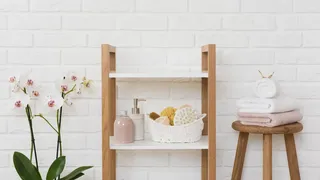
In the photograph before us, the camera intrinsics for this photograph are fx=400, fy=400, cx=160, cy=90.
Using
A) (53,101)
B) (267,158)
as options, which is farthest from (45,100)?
(267,158)

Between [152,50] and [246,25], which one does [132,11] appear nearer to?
[152,50]

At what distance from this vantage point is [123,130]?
169cm

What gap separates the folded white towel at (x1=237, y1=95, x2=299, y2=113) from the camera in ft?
5.64

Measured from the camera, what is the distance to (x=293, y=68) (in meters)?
1.96

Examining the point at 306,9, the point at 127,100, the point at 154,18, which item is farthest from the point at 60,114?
the point at 306,9

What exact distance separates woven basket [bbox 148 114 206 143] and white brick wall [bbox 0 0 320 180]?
0.80 feet

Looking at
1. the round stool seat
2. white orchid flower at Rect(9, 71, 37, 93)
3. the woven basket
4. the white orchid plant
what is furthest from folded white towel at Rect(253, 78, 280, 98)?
white orchid flower at Rect(9, 71, 37, 93)

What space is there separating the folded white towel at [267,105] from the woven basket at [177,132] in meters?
0.22

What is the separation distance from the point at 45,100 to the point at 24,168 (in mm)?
315

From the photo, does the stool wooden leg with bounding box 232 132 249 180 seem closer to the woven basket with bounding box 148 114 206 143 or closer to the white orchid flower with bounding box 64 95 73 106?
the woven basket with bounding box 148 114 206 143

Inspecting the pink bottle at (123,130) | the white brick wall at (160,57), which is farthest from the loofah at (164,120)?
the white brick wall at (160,57)

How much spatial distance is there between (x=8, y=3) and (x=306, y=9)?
144cm

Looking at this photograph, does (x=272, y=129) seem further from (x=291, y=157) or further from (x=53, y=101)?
(x=53, y=101)

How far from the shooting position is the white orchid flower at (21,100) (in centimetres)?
179
